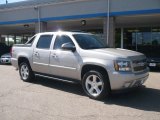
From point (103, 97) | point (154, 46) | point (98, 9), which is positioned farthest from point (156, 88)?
point (154, 46)

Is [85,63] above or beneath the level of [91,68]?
above

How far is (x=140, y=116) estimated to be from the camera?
18.8 feet

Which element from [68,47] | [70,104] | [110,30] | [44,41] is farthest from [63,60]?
[110,30]

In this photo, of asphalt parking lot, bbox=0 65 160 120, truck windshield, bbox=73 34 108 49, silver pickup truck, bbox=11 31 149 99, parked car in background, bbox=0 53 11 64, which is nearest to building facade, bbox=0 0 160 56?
parked car in background, bbox=0 53 11 64

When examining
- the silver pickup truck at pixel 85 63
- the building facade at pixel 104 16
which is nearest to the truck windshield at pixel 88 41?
the silver pickup truck at pixel 85 63

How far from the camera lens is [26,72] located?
9828 mm

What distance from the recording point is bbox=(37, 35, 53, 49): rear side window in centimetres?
883

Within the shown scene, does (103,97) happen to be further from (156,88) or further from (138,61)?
(156,88)

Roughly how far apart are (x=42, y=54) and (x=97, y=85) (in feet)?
8.54

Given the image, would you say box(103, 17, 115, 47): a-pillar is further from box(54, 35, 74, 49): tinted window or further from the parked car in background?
box(54, 35, 74, 49): tinted window

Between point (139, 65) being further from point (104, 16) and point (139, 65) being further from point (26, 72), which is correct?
point (104, 16)

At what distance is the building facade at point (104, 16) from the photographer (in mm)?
14836

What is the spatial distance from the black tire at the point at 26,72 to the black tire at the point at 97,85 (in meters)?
2.94

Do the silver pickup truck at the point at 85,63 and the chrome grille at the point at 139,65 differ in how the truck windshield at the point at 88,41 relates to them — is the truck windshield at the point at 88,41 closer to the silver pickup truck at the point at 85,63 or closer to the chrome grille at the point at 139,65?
the silver pickup truck at the point at 85,63
